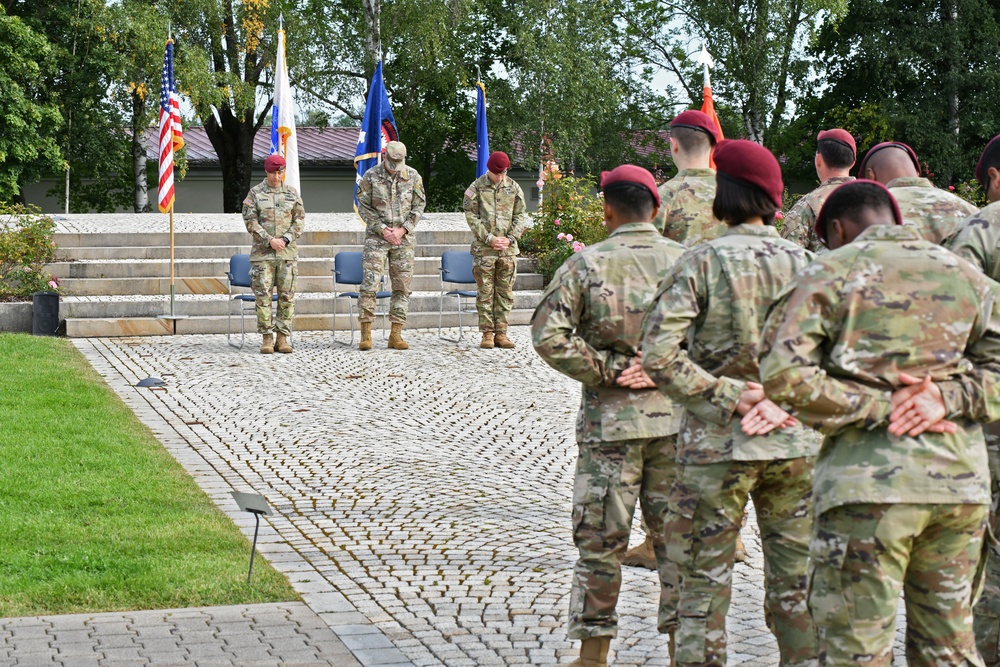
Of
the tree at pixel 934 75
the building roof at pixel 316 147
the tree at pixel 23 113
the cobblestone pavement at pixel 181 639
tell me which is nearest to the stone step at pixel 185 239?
the tree at pixel 23 113

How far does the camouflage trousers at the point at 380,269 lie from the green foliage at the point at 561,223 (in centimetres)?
447

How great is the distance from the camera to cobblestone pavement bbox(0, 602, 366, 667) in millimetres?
5668

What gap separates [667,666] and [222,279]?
15765mm

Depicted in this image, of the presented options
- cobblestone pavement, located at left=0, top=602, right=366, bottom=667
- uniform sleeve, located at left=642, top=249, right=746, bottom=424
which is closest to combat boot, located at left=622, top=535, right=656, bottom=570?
cobblestone pavement, located at left=0, top=602, right=366, bottom=667

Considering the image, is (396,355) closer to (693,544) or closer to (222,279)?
(222,279)

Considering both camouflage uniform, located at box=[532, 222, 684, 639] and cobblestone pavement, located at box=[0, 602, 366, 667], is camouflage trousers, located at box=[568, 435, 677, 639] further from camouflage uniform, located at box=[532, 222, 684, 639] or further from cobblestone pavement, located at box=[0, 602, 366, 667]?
cobblestone pavement, located at box=[0, 602, 366, 667]

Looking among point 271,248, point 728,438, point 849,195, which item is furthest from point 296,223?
point 849,195

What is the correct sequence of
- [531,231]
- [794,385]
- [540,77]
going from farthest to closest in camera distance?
[540,77] < [531,231] < [794,385]

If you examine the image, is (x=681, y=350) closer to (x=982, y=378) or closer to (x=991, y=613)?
(x=982, y=378)

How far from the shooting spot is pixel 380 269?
16.8 m

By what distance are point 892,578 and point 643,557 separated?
3567 mm

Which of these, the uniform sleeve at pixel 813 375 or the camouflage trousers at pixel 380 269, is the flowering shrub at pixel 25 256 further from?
the uniform sleeve at pixel 813 375

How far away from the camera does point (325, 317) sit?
19.2m

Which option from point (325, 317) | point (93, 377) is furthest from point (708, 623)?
point (325, 317)
